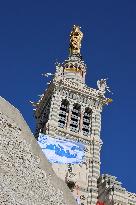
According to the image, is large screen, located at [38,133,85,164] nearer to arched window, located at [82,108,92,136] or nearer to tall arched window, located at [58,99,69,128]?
tall arched window, located at [58,99,69,128]

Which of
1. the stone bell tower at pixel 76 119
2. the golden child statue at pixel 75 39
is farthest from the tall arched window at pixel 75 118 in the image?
the golden child statue at pixel 75 39

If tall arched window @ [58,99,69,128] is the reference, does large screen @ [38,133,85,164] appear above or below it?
below

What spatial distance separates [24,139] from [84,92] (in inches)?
1324

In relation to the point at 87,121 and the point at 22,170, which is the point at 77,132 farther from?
the point at 22,170

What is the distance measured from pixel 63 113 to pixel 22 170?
32.0 m

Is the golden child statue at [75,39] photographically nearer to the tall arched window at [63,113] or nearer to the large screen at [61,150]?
the tall arched window at [63,113]

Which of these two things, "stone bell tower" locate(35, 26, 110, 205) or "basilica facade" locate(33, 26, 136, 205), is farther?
"stone bell tower" locate(35, 26, 110, 205)

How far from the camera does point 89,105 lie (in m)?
41.6

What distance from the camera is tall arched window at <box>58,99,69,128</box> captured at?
38.8m

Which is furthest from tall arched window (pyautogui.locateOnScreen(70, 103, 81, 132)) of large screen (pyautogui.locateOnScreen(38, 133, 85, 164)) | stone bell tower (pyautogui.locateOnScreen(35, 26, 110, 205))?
large screen (pyautogui.locateOnScreen(38, 133, 85, 164))

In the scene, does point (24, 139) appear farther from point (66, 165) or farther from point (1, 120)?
point (66, 165)

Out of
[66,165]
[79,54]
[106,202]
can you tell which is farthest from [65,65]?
[106,202]

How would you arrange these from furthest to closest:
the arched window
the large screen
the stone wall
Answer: the arched window, the large screen, the stone wall

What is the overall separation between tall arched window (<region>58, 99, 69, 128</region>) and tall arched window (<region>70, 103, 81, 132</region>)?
73cm
